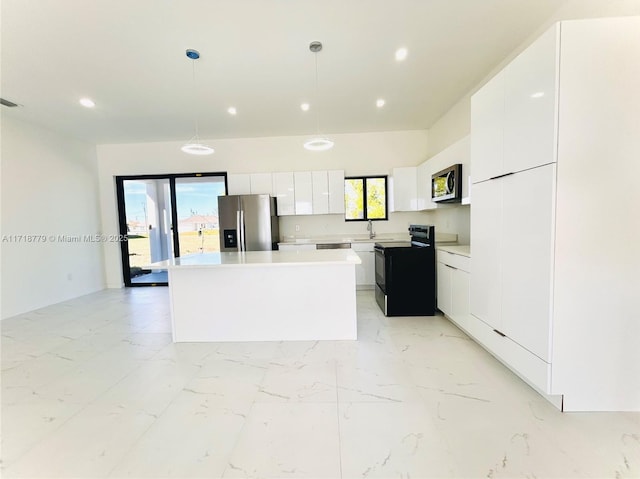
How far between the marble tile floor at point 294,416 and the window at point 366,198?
2.83 metres

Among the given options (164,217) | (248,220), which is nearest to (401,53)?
(248,220)

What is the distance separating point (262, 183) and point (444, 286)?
11.3 feet

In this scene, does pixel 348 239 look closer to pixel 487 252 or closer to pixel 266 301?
pixel 266 301

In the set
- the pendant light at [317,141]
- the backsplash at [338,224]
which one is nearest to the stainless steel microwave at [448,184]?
the backsplash at [338,224]

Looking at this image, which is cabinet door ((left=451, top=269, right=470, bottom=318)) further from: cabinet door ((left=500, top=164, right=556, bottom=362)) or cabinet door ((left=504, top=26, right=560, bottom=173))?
cabinet door ((left=504, top=26, right=560, bottom=173))

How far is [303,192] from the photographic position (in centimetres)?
480

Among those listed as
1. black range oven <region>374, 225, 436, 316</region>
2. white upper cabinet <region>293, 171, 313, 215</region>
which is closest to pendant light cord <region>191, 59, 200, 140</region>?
white upper cabinet <region>293, 171, 313, 215</region>

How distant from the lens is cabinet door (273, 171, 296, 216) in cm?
477

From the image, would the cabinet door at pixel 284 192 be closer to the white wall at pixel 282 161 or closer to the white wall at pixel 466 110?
the white wall at pixel 282 161

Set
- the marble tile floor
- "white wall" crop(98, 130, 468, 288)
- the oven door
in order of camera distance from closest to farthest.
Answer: the marble tile floor
the oven door
"white wall" crop(98, 130, 468, 288)

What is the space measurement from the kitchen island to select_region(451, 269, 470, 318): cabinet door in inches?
43.7

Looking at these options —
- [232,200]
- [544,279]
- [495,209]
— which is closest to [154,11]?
[232,200]

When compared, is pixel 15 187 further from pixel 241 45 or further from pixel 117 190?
pixel 241 45

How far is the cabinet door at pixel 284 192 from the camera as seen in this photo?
4773 millimetres
